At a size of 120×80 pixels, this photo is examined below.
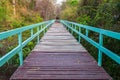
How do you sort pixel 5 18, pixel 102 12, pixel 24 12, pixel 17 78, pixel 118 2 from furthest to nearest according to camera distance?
pixel 24 12 < pixel 5 18 < pixel 102 12 < pixel 118 2 < pixel 17 78

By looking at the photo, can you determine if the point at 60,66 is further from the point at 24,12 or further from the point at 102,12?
the point at 24,12

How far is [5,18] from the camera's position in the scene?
73.5 ft

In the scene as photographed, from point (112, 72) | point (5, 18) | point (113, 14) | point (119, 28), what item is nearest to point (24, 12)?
point (5, 18)

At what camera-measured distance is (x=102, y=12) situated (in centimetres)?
1519

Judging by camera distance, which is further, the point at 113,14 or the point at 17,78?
the point at 113,14

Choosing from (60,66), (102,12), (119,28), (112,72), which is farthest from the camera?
(102,12)

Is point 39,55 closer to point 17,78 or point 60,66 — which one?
point 60,66

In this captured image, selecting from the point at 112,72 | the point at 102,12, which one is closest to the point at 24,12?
the point at 102,12

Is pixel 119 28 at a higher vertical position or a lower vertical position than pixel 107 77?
higher

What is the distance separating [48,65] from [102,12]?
915 centimetres

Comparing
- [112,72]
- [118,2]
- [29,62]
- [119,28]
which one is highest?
[118,2]

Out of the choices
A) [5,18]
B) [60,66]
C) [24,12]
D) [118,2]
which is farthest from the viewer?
[24,12]

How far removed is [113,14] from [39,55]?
219 inches

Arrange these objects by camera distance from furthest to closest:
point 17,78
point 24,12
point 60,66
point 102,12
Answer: point 24,12 → point 102,12 → point 60,66 → point 17,78
